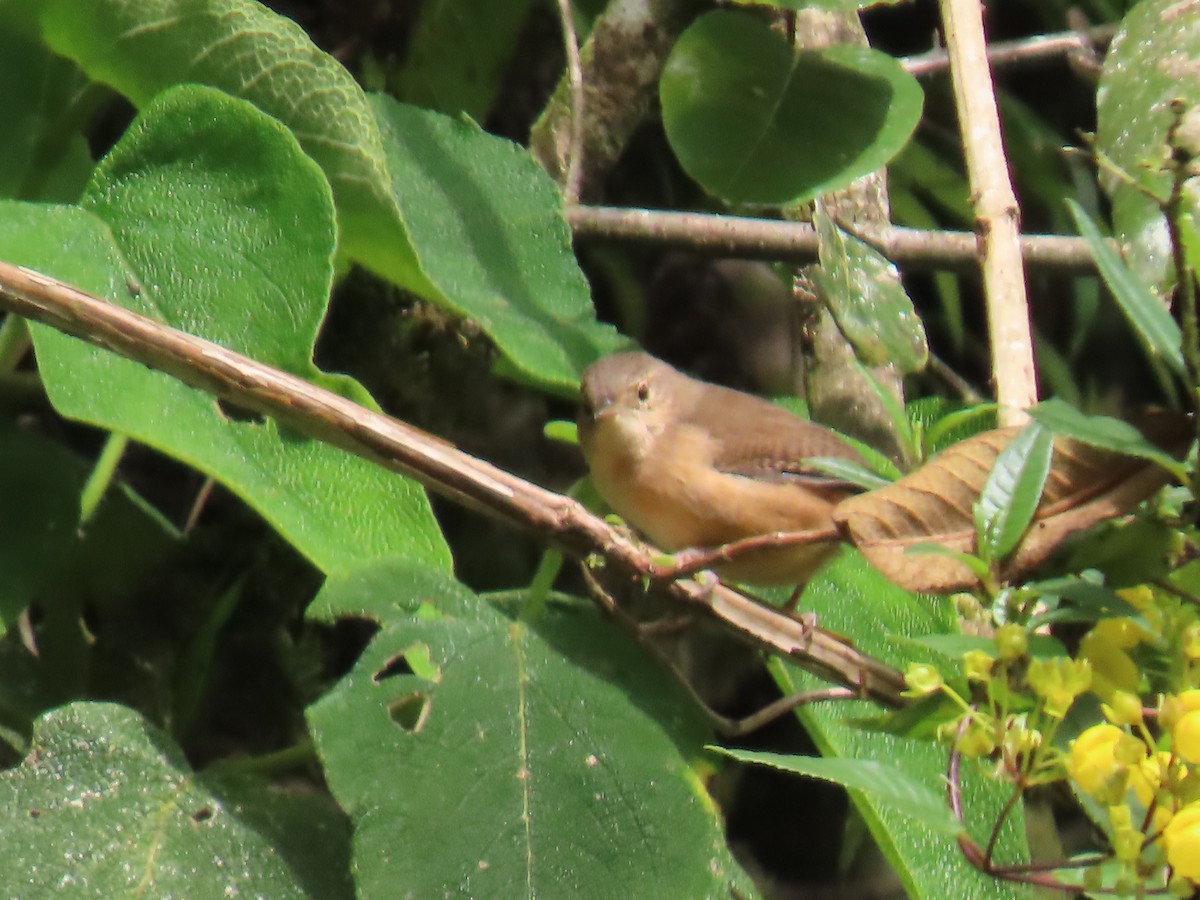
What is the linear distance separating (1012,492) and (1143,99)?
33.0 inches

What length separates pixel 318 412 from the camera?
3.56 ft

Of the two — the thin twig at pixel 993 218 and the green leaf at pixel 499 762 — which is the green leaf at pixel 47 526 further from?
the thin twig at pixel 993 218

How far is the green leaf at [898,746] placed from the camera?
4.27 ft

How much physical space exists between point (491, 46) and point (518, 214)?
61cm

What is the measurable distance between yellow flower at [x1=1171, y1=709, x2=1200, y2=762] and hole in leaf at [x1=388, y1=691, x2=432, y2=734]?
2.40 feet

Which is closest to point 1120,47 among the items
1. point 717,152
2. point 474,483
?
point 717,152

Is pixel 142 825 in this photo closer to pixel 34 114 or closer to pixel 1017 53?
pixel 34 114

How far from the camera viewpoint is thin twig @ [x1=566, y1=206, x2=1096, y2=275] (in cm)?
196

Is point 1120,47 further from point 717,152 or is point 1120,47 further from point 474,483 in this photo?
point 474,483

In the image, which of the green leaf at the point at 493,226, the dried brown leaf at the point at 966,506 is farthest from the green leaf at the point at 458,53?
the dried brown leaf at the point at 966,506

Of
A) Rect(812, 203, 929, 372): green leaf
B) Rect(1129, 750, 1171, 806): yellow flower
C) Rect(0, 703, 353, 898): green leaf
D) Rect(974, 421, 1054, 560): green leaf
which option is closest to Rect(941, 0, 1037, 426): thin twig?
Rect(812, 203, 929, 372): green leaf

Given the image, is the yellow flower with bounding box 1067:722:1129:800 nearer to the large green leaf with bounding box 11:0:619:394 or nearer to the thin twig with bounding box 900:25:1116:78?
the large green leaf with bounding box 11:0:619:394

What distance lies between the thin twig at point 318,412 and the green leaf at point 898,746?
328mm

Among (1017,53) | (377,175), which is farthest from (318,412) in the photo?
(1017,53)
